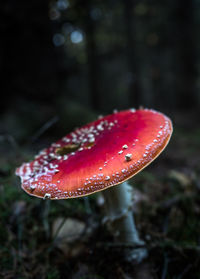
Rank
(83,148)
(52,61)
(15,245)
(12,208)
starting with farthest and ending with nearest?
(52,61) → (12,208) → (15,245) → (83,148)

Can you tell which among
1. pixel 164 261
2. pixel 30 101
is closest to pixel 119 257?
pixel 164 261

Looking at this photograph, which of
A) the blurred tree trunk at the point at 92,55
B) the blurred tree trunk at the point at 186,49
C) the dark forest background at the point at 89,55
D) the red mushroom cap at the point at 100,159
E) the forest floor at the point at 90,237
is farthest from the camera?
the blurred tree trunk at the point at 92,55

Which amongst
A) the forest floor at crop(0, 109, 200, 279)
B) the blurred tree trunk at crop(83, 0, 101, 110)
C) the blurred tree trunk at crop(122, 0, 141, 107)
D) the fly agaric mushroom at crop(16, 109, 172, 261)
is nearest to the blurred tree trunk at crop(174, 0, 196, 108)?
the blurred tree trunk at crop(122, 0, 141, 107)

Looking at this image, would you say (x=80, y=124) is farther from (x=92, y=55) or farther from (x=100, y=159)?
(x=92, y=55)

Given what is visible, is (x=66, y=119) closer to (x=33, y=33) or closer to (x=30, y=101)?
(x=30, y=101)

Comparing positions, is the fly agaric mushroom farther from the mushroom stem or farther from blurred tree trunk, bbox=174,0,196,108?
blurred tree trunk, bbox=174,0,196,108

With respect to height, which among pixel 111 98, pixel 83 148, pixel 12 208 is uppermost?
pixel 83 148

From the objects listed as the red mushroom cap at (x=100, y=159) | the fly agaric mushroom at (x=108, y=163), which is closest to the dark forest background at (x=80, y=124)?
the fly agaric mushroom at (x=108, y=163)

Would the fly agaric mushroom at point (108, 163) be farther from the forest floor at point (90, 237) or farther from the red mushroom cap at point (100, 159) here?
the forest floor at point (90, 237)
